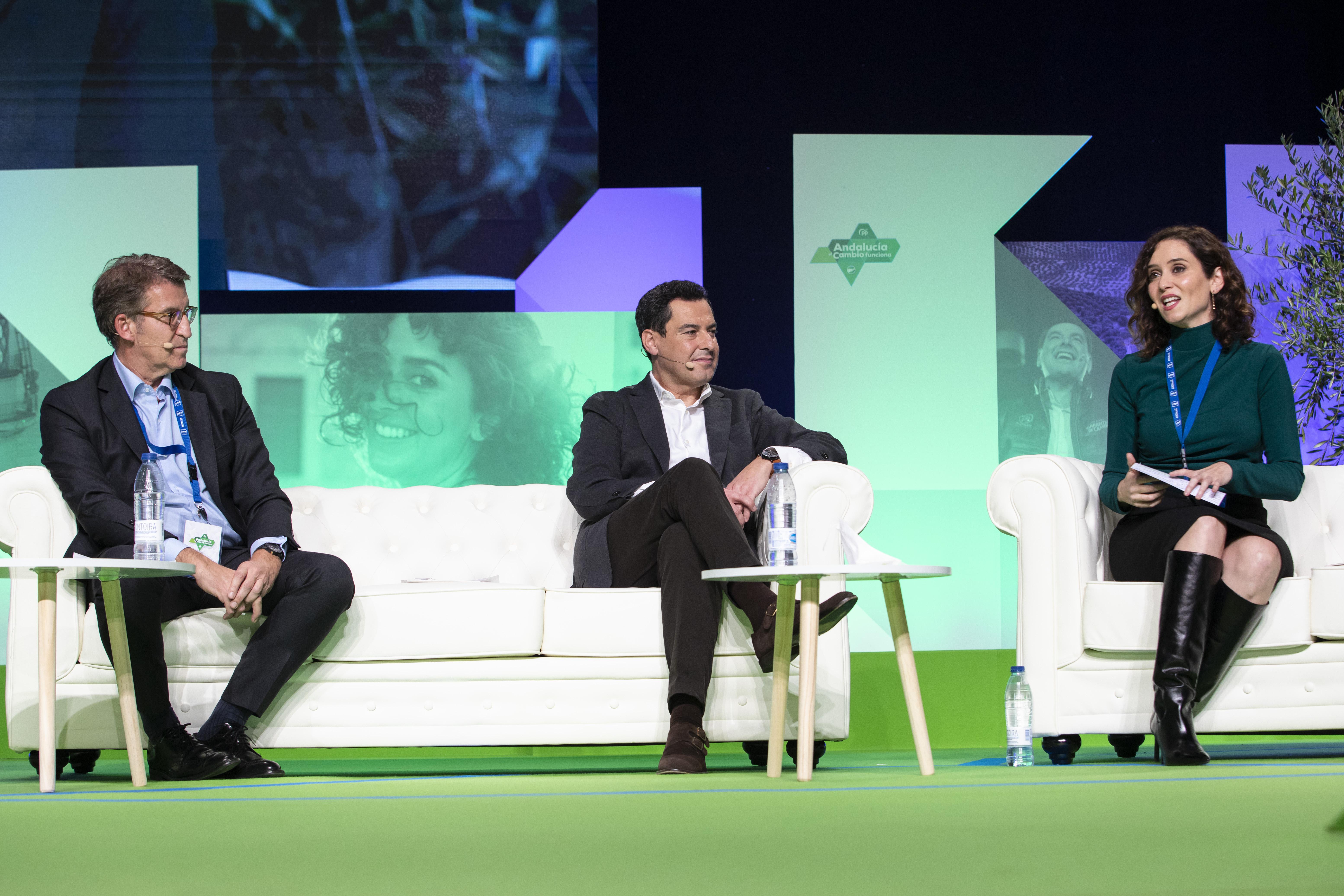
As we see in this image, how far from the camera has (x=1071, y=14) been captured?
4957mm

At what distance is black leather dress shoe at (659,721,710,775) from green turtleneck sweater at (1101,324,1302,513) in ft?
→ 3.73

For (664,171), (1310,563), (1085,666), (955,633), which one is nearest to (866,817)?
(1085,666)

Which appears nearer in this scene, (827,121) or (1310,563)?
(1310,563)

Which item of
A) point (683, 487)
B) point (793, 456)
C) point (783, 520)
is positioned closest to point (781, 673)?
point (783, 520)

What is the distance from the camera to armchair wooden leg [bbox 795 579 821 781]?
227 centimetres

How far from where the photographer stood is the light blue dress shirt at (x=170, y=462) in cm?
283

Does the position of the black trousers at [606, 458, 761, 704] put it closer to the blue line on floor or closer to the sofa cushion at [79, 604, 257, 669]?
the blue line on floor

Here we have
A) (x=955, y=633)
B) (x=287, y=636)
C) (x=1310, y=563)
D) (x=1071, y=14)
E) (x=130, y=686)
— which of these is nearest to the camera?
(x=130, y=686)

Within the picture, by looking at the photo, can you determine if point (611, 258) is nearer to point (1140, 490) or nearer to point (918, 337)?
point (918, 337)

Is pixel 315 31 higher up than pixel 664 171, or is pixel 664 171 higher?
pixel 315 31

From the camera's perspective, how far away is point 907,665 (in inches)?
95.1

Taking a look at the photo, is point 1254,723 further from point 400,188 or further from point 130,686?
point 400,188

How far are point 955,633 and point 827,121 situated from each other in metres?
1.99

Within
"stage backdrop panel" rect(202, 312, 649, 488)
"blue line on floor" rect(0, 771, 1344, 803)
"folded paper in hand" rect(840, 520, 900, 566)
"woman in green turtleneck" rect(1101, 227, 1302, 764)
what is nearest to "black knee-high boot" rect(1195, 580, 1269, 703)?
"woman in green turtleneck" rect(1101, 227, 1302, 764)
